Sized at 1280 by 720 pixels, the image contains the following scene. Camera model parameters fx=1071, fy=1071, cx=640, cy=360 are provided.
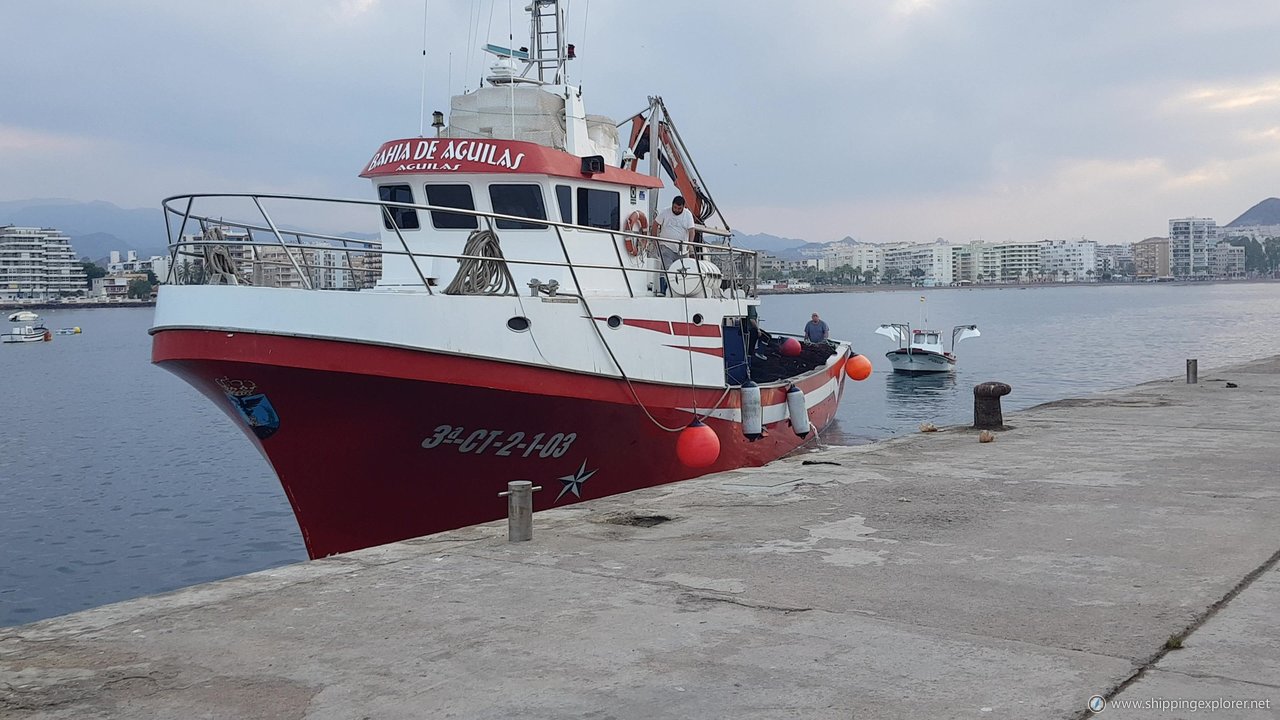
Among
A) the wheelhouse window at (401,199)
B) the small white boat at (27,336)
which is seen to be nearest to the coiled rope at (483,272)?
the wheelhouse window at (401,199)

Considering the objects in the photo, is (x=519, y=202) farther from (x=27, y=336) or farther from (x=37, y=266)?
(x=37, y=266)

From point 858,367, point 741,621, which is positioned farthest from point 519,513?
point 858,367

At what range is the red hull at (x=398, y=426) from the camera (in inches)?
326

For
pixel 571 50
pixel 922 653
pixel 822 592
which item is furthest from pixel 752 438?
pixel 922 653

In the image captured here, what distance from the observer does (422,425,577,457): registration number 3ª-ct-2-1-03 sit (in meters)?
8.88

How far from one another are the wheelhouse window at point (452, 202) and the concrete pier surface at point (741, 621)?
399 cm

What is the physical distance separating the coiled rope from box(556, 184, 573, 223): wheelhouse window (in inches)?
69.7

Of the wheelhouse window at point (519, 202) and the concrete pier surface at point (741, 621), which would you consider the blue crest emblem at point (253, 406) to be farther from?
the wheelhouse window at point (519, 202)

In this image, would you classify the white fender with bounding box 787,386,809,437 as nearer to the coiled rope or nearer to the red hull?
the red hull

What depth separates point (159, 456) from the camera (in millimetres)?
22719

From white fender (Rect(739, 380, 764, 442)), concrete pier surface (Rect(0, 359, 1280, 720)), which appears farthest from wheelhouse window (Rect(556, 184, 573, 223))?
concrete pier surface (Rect(0, 359, 1280, 720))

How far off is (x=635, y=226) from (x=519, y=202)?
175cm

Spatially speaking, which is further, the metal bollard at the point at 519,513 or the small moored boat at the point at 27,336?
the small moored boat at the point at 27,336

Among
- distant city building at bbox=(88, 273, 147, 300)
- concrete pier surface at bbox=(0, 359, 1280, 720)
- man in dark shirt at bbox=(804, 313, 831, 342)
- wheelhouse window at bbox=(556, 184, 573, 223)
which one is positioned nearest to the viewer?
concrete pier surface at bbox=(0, 359, 1280, 720)
